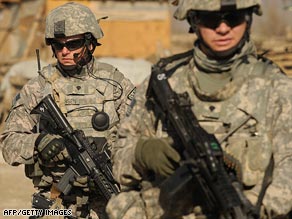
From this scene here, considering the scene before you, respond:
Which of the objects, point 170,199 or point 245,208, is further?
point 170,199

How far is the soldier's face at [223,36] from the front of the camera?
414 centimetres

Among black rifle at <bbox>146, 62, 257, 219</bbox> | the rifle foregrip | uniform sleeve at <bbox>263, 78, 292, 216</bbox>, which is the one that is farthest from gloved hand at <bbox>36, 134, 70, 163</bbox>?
uniform sleeve at <bbox>263, 78, 292, 216</bbox>

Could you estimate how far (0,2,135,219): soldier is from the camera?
7117 mm

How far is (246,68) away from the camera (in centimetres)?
428

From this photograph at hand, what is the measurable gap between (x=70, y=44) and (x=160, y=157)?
3.30 metres

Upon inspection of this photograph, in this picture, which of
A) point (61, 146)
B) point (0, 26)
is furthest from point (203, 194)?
point (0, 26)

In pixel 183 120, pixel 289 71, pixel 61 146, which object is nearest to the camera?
pixel 183 120

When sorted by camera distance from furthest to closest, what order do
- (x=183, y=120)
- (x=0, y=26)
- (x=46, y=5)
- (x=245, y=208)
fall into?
(x=0, y=26) < (x=46, y=5) < (x=183, y=120) < (x=245, y=208)

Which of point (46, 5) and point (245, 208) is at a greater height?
point (245, 208)

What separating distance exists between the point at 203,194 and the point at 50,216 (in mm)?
3357

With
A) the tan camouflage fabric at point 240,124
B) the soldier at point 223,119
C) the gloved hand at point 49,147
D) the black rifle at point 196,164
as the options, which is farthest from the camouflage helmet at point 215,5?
the gloved hand at point 49,147

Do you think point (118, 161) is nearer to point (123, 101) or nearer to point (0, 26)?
point (123, 101)

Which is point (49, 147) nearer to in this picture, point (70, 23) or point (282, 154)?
point (70, 23)

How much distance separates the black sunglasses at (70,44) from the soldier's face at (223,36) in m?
3.15
